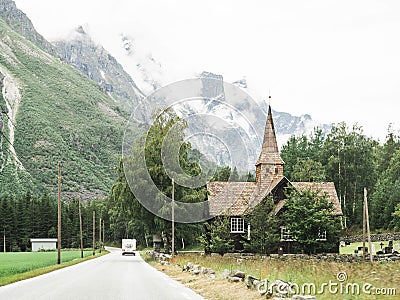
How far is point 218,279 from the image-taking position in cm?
2127

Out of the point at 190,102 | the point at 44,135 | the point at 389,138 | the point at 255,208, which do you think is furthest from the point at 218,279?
the point at 44,135

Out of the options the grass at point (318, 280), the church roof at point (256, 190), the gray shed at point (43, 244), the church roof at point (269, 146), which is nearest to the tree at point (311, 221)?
the church roof at point (256, 190)

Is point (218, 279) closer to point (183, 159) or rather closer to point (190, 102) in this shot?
point (190, 102)

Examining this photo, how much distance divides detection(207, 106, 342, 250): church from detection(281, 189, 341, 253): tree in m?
1.16

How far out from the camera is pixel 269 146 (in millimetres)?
60156

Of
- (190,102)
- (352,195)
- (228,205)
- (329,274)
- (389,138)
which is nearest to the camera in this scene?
(329,274)

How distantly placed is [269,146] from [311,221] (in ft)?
39.5

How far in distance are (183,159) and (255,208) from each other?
7.05m

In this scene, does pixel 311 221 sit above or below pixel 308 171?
below

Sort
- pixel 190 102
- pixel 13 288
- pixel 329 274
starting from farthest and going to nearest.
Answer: pixel 190 102
pixel 13 288
pixel 329 274

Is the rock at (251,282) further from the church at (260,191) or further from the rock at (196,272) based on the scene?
the church at (260,191)

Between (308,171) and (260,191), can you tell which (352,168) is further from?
(260,191)

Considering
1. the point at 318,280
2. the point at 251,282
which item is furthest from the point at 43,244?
the point at 318,280

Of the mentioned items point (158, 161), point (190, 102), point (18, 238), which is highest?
point (190, 102)
